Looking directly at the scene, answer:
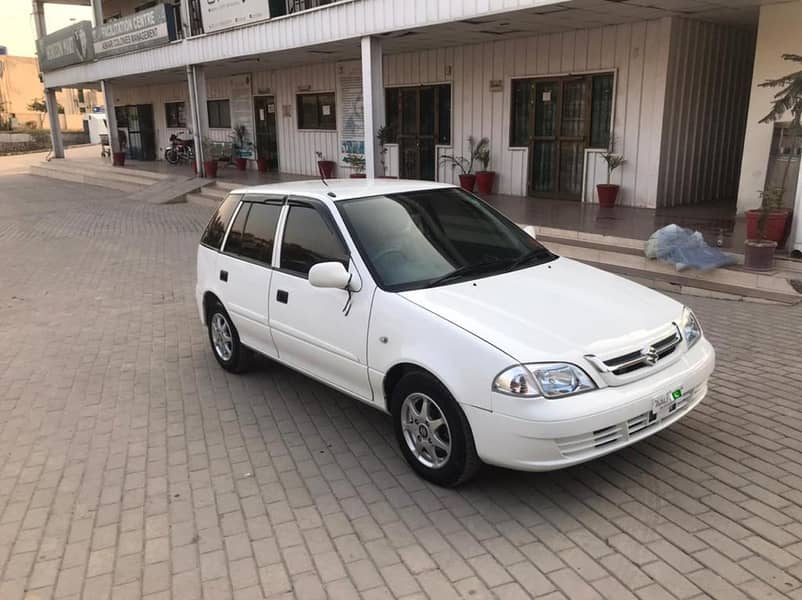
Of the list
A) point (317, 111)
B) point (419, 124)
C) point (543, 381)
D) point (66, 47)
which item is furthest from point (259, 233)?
point (66, 47)

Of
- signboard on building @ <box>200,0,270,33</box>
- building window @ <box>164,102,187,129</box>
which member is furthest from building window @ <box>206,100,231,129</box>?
signboard on building @ <box>200,0,270,33</box>

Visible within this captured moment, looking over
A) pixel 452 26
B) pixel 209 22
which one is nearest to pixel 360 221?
pixel 452 26

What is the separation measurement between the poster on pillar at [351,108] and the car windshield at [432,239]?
487 inches

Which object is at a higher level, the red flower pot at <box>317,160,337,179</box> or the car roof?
the car roof

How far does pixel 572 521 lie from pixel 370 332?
4.79ft

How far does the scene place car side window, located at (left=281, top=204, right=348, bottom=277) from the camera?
411 centimetres

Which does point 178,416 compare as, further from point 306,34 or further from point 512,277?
point 306,34

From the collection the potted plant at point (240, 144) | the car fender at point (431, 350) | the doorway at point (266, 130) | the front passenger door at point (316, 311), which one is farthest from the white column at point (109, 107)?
the car fender at point (431, 350)

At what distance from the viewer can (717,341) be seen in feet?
18.8

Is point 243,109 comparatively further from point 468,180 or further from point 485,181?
point 485,181

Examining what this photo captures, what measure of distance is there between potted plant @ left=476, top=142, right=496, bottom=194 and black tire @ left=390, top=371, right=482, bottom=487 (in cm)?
1024

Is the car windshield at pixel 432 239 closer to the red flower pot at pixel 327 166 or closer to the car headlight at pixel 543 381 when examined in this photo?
the car headlight at pixel 543 381

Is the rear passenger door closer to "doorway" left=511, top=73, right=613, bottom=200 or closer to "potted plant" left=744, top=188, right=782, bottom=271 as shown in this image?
"potted plant" left=744, top=188, right=782, bottom=271

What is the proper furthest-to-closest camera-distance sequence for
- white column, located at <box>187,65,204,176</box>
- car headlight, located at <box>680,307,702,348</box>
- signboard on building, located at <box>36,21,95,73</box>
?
signboard on building, located at <box>36,21,95,73</box> < white column, located at <box>187,65,204,176</box> < car headlight, located at <box>680,307,702,348</box>
